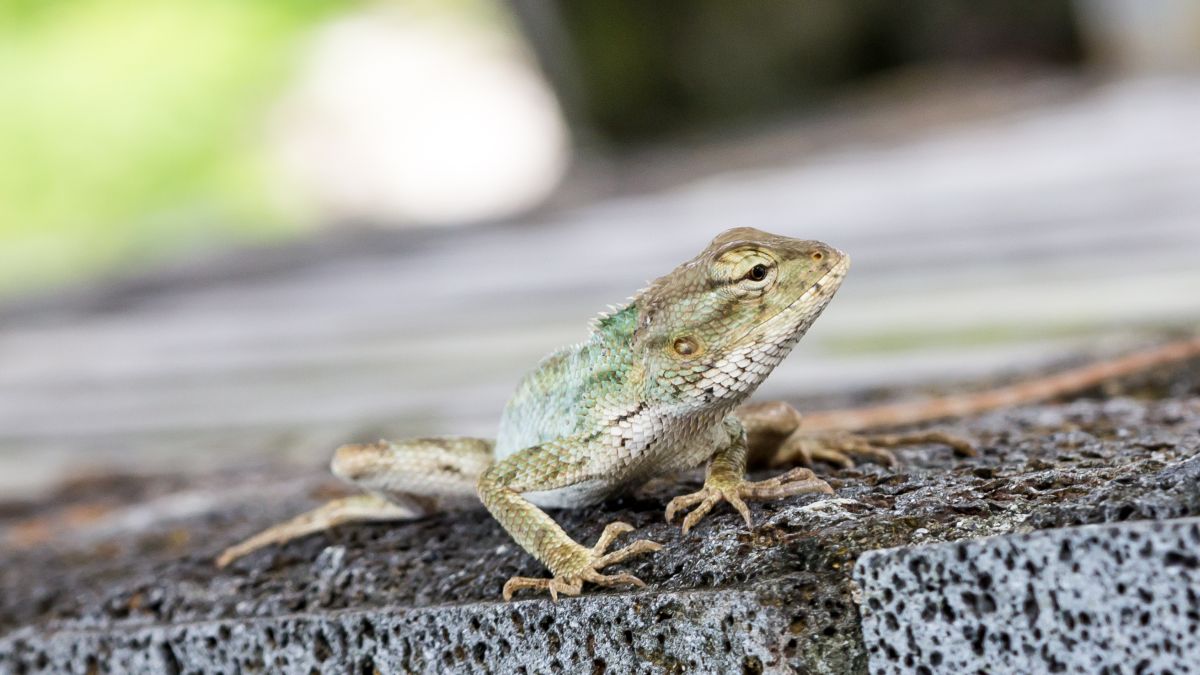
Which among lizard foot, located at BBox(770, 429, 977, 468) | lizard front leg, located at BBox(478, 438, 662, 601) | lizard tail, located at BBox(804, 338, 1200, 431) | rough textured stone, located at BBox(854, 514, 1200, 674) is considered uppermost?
lizard tail, located at BBox(804, 338, 1200, 431)

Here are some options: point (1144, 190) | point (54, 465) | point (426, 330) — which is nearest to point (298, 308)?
point (426, 330)

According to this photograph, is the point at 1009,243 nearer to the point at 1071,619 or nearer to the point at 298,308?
the point at 298,308

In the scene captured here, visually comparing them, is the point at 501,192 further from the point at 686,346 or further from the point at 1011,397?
the point at 686,346

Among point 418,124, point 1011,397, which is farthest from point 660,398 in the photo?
point 418,124

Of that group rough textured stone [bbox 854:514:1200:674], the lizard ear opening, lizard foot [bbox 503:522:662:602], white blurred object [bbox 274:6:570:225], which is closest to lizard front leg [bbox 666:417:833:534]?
lizard foot [bbox 503:522:662:602]

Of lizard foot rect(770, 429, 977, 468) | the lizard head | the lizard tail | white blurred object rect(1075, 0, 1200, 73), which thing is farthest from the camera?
white blurred object rect(1075, 0, 1200, 73)

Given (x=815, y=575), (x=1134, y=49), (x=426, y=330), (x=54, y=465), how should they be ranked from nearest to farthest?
(x=815, y=575), (x=54, y=465), (x=426, y=330), (x=1134, y=49)

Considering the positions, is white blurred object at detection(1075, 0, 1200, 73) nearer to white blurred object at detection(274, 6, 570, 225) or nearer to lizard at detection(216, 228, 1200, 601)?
white blurred object at detection(274, 6, 570, 225)
